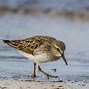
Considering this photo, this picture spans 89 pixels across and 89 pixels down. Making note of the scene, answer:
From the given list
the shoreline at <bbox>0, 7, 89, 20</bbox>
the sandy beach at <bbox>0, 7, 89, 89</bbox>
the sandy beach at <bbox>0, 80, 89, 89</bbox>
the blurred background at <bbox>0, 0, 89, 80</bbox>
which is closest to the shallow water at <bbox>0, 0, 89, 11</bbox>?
the blurred background at <bbox>0, 0, 89, 80</bbox>

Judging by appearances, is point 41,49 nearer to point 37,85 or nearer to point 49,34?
point 37,85

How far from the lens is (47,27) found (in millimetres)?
16328

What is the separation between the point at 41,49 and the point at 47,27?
6.40 metres

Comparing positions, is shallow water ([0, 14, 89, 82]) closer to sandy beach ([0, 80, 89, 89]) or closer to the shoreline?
the shoreline

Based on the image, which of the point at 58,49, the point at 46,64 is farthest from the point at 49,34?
the point at 58,49

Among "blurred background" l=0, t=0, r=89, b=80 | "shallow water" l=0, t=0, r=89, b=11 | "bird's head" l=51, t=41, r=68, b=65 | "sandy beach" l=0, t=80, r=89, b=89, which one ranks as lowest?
"sandy beach" l=0, t=80, r=89, b=89

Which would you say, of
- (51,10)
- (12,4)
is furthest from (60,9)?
(12,4)

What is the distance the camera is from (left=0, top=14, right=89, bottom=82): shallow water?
33.1ft

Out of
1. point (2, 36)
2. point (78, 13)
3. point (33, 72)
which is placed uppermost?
point (78, 13)

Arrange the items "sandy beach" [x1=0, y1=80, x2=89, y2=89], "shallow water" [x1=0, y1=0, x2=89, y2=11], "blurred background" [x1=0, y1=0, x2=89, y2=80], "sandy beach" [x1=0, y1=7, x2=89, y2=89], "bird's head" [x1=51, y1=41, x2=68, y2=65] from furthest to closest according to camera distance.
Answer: "shallow water" [x1=0, y1=0, x2=89, y2=11]
"blurred background" [x1=0, y1=0, x2=89, y2=80]
"bird's head" [x1=51, y1=41, x2=68, y2=65]
"sandy beach" [x1=0, y1=7, x2=89, y2=89]
"sandy beach" [x1=0, y1=80, x2=89, y2=89]

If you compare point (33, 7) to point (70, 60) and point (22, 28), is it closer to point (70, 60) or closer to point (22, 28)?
point (22, 28)

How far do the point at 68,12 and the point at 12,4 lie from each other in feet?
7.89

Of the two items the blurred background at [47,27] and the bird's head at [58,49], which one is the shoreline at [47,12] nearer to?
the blurred background at [47,27]

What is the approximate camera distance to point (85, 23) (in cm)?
1739
